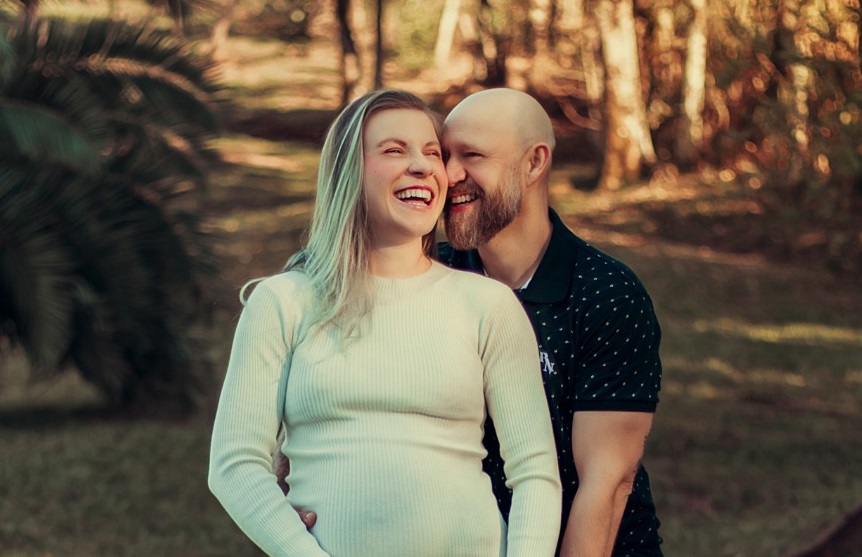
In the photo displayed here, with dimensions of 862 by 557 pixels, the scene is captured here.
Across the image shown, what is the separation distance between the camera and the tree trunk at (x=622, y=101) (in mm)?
20250

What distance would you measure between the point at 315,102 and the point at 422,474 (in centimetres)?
3301

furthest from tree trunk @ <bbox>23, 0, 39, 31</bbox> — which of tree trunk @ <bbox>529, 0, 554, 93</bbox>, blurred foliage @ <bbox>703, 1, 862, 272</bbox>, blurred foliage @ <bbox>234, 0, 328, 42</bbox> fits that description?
blurred foliage @ <bbox>234, 0, 328, 42</bbox>

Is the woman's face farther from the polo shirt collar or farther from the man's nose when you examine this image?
the polo shirt collar

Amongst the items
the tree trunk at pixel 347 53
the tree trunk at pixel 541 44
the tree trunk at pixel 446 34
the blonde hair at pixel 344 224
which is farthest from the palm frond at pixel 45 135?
the tree trunk at pixel 446 34

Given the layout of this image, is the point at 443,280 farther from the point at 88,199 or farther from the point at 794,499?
the point at 88,199

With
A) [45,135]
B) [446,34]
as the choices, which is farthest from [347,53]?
[45,135]

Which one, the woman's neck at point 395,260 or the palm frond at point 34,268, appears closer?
the woman's neck at point 395,260

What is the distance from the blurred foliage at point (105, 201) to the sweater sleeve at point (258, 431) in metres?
8.84

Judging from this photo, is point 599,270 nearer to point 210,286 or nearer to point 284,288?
point 284,288

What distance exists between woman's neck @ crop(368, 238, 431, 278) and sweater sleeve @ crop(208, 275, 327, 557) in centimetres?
21

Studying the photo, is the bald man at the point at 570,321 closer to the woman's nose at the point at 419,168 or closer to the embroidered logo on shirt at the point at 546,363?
the embroidered logo on shirt at the point at 546,363

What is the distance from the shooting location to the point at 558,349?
300 cm

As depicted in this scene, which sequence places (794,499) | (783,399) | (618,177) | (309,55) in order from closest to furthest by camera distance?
A: (794,499) → (783,399) → (618,177) → (309,55)

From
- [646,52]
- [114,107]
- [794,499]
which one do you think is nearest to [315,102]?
[646,52]
